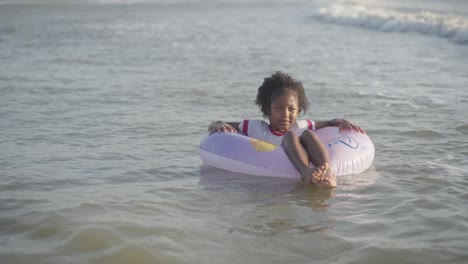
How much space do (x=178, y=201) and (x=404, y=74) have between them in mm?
7220

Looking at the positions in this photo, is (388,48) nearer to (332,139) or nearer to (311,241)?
(332,139)

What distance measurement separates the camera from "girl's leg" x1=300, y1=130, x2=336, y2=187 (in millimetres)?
4824

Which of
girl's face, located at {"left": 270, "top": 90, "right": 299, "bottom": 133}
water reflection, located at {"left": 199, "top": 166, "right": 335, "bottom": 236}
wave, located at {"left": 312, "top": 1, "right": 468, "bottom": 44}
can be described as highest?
wave, located at {"left": 312, "top": 1, "right": 468, "bottom": 44}

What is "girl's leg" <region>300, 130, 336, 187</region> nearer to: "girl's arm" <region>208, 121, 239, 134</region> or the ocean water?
the ocean water

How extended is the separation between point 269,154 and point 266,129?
0.47 meters

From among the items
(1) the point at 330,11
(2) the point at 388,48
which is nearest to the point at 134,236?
(2) the point at 388,48

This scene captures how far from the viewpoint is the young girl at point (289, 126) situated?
5.07 metres

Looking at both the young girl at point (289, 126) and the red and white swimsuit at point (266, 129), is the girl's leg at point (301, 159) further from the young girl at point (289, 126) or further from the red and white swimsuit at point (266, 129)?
the red and white swimsuit at point (266, 129)

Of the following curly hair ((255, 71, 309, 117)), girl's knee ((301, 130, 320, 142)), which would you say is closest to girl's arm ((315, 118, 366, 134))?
curly hair ((255, 71, 309, 117))

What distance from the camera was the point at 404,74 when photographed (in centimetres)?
1086

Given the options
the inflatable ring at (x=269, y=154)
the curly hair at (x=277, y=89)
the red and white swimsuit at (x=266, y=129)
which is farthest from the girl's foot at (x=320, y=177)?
the curly hair at (x=277, y=89)

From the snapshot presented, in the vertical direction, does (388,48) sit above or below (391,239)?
above

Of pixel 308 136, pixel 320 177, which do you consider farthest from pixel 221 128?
pixel 320 177

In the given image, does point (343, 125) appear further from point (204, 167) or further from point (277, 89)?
point (204, 167)
